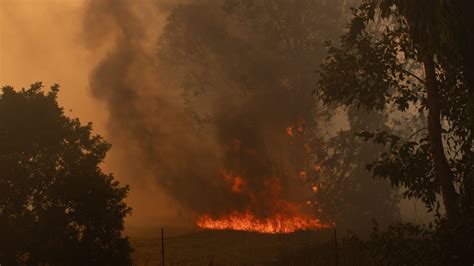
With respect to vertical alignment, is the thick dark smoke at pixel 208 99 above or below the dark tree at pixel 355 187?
above

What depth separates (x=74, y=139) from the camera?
13.9 metres

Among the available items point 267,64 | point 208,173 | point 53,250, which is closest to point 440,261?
point 53,250

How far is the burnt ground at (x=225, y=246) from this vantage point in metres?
20.5

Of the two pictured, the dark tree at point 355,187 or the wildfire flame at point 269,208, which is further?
the wildfire flame at point 269,208

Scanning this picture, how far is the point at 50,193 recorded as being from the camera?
43.0 ft

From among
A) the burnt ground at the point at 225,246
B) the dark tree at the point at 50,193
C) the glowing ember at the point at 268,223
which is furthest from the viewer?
the glowing ember at the point at 268,223

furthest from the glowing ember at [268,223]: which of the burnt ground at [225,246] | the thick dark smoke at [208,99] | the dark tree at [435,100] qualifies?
the dark tree at [435,100]

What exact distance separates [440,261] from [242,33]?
877 inches

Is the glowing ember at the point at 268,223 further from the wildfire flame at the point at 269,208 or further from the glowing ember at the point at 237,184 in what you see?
the glowing ember at the point at 237,184

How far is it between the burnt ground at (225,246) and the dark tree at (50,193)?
5.91 metres

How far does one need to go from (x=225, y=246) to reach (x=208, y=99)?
11.1 m

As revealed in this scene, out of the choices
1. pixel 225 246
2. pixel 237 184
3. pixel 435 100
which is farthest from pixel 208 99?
pixel 435 100

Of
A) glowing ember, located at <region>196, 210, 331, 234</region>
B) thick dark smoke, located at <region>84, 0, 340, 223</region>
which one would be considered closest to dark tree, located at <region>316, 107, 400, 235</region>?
glowing ember, located at <region>196, 210, 331, 234</region>

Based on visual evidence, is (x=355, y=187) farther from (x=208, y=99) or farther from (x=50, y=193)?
(x=50, y=193)
